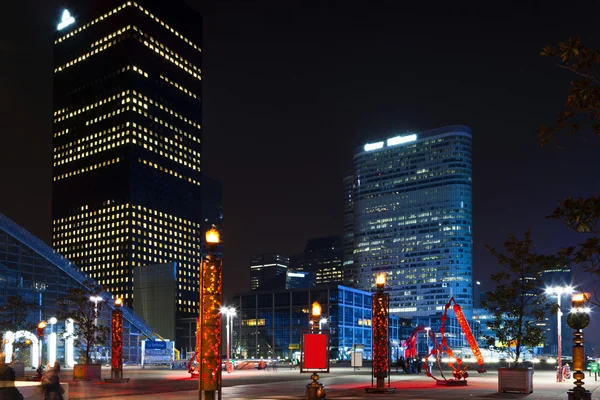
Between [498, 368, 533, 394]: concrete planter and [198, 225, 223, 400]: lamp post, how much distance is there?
2058 cm

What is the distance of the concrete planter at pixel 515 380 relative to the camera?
35906 millimetres

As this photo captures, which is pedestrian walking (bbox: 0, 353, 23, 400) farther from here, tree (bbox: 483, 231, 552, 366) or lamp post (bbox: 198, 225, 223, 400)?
tree (bbox: 483, 231, 552, 366)

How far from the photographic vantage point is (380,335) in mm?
36469

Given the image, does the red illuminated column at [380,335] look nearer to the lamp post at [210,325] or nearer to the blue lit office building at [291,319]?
the lamp post at [210,325]

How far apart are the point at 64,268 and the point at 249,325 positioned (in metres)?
82.4

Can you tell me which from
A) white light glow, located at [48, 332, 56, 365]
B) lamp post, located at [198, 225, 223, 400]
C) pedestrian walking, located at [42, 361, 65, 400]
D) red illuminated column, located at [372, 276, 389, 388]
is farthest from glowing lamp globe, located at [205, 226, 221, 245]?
white light glow, located at [48, 332, 56, 365]

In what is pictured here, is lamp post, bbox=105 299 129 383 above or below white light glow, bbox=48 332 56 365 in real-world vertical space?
above

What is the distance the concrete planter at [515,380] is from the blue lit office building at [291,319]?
4547 inches

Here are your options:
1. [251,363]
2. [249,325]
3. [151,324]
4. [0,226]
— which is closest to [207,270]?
[251,363]

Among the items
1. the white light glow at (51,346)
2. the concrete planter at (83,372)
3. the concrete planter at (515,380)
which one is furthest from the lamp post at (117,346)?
the white light glow at (51,346)

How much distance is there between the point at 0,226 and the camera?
8744 cm

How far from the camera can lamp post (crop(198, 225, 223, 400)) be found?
20016 millimetres

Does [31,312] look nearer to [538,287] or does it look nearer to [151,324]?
[151,324]

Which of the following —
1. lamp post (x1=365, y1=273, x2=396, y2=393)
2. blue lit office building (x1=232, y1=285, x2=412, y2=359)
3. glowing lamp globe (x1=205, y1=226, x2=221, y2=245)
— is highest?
glowing lamp globe (x1=205, y1=226, x2=221, y2=245)
